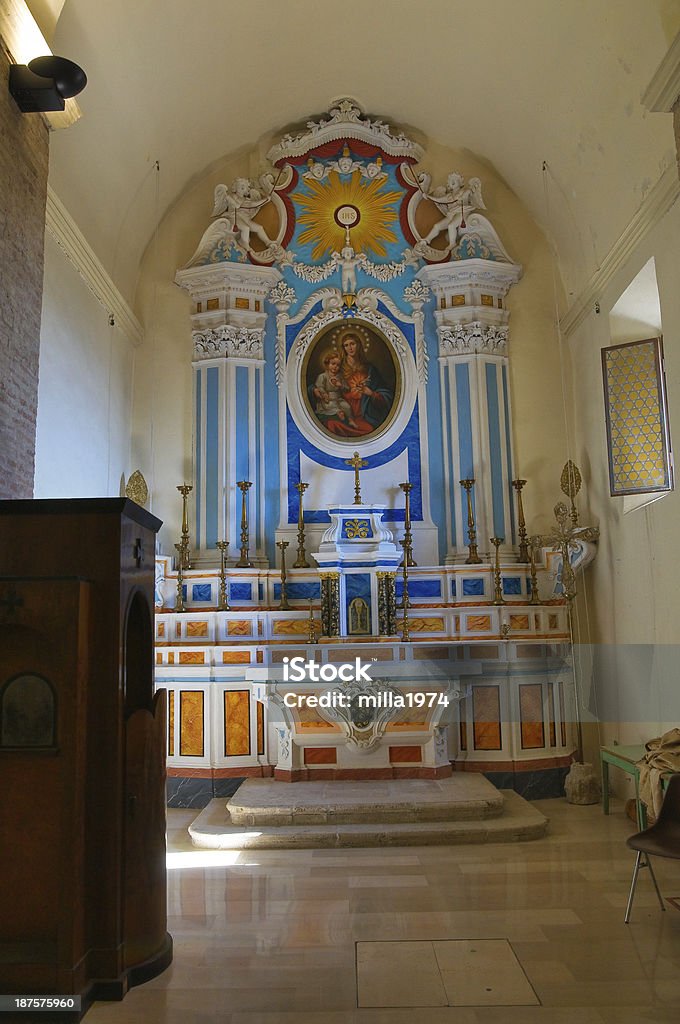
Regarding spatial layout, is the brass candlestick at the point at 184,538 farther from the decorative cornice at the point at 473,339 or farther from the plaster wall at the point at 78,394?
the decorative cornice at the point at 473,339

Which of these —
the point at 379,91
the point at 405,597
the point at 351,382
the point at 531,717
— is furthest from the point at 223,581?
the point at 379,91

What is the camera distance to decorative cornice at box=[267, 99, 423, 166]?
32.2 ft

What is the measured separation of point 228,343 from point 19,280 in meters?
4.12

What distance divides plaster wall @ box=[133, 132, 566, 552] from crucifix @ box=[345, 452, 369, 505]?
905 millimetres

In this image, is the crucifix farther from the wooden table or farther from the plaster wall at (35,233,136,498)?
the wooden table

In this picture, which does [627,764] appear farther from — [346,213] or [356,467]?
[346,213]

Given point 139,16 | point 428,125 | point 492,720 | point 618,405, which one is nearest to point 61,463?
point 139,16

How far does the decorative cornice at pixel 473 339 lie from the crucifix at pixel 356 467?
1527mm

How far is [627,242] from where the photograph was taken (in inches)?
302

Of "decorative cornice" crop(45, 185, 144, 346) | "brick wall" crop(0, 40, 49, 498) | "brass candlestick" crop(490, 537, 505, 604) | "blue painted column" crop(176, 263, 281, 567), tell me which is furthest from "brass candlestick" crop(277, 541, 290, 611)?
"brick wall" crop(0, 40, 49, 498)

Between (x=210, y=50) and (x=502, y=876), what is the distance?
25.1 ft

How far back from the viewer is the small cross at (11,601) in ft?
12.5

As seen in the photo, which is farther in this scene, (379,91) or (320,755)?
(379,91)

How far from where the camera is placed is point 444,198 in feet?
32.3
